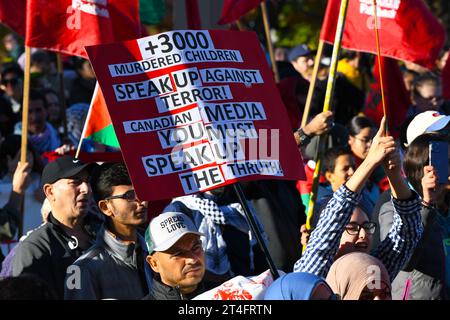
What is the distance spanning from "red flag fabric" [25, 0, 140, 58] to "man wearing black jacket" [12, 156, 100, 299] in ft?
3.86

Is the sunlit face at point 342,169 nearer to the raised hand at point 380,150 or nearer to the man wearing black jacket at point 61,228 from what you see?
the man wearing black jacket at point 61,228

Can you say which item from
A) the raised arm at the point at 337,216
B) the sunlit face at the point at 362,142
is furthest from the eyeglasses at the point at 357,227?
the sunlit face at the point at 362,142

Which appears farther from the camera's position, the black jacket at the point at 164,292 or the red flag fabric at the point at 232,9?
the red flag fabric at the point at 232,9

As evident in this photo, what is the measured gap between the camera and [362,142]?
34.0 feet

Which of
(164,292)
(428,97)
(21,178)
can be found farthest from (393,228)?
(428,97)

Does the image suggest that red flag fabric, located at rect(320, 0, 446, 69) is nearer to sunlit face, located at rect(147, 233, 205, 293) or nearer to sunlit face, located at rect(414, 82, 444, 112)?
sunlit face, located at rect(414, 82, 444, 112)

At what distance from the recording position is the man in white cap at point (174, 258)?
6059 mm

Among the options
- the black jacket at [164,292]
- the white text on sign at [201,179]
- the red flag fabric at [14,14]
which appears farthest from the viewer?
the red flag fabric at [14,14]

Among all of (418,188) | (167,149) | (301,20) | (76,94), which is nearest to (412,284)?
(418,188)

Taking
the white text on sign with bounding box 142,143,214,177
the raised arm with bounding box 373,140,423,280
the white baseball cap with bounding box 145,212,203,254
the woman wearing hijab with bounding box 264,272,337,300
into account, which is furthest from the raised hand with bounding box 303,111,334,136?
the woman wearing hijab with bounding box 264,272,337,300

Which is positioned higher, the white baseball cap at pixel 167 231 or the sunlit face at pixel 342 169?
the white baseball cap at pixel 167 231

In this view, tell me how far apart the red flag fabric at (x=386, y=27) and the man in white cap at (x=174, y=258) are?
339cm

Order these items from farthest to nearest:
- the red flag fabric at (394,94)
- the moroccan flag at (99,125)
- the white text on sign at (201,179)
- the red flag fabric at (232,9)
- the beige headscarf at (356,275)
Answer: the red flag fabric at (394,94), the red flag fabric at (232,9), the moroccan flag at (99,125), the white text on sign at (201,179), the beige headscarf at (356,275)

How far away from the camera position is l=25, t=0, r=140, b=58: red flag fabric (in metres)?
8.40
